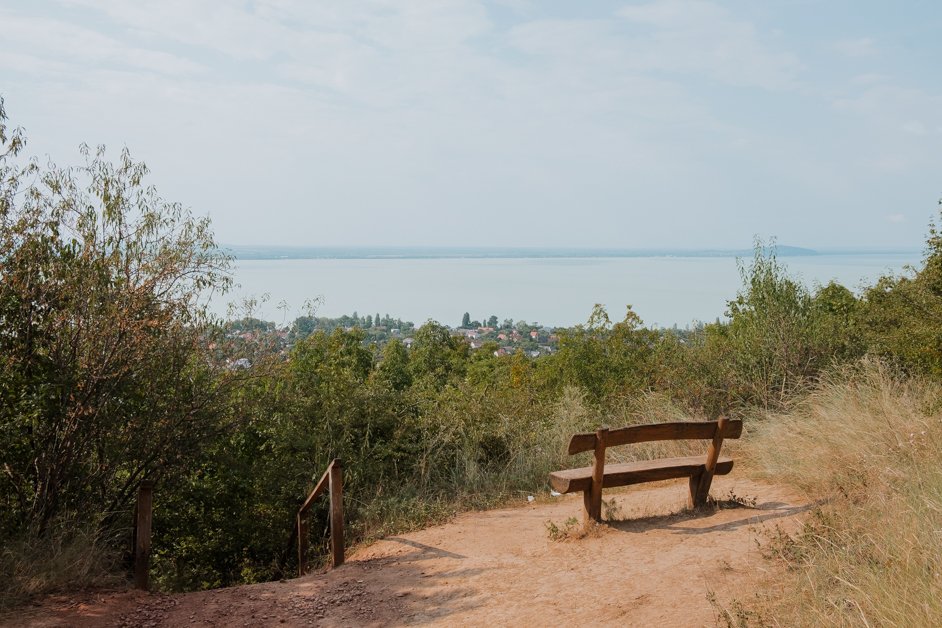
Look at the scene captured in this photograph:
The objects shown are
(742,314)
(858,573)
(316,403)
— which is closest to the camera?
(858,573)

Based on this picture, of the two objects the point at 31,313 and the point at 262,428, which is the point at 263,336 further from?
the point at 31,313

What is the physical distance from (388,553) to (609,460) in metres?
4.03

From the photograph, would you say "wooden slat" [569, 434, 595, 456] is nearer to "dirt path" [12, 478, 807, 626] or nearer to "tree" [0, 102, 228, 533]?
"dirt path" [12, 478, 807, 626]

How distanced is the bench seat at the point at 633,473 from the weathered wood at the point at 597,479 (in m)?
0.06

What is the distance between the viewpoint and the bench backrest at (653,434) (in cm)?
717

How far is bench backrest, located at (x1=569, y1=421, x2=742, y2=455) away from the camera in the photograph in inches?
282

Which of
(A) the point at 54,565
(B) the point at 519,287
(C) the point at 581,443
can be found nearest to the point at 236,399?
(A) the point at 54,565

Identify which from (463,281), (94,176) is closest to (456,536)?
(94,176)

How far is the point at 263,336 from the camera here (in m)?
9.87

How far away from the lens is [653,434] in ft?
24.6

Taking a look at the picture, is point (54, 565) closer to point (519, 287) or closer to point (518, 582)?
point (518, 582)

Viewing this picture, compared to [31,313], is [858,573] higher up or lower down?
lower down

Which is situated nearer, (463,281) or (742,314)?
(742,314)

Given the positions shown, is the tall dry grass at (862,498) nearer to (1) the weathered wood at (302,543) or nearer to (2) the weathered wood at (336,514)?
(2) the weathered wood at (336,514)
